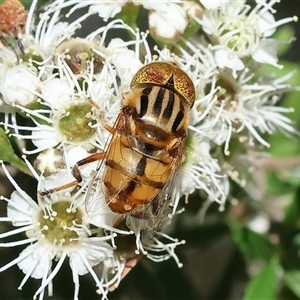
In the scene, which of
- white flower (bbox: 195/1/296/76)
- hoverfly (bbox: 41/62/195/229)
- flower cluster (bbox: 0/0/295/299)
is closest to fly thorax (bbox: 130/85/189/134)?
hoverfly (bbox: 41/62/195/229)

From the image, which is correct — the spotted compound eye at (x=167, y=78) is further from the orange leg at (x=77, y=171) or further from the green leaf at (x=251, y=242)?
the green leaf at (x=251, y=242)

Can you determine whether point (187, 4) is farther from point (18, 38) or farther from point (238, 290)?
point (238, 290)

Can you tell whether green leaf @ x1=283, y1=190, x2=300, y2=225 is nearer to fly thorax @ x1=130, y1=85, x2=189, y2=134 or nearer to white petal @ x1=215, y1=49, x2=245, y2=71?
white petal @ x1=215, y1=49, x2=245, y2=71

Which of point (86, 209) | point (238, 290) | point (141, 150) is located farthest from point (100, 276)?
point (238, 290)

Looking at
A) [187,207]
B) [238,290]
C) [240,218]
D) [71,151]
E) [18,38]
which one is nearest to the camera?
[71,151]

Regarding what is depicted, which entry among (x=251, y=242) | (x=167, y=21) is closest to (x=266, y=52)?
(x=167, y=21)

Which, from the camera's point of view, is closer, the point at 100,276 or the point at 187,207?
the point at 100,276
